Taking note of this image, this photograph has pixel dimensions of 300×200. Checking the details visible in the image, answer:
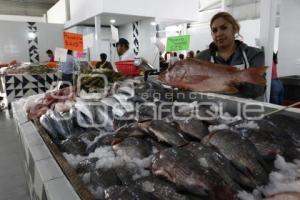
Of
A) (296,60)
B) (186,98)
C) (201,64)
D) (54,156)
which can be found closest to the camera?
(54,156)

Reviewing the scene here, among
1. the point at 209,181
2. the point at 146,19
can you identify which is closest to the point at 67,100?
the point at 209,181

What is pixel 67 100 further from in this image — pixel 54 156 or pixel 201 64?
pixel 201 64

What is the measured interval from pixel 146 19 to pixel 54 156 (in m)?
9.23

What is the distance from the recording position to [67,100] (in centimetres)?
266

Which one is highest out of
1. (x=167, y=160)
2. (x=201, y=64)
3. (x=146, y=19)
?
(x=146, y=19)

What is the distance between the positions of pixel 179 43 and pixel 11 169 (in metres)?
3.01

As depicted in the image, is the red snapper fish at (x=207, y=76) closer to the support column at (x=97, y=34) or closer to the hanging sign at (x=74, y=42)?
the hanging sign at (x=74, y=42)

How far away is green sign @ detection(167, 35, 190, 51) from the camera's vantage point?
3787 mm

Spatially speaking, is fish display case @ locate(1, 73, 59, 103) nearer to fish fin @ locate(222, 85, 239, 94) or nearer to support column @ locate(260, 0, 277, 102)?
support column @ locate(260, 0, 277, 102)

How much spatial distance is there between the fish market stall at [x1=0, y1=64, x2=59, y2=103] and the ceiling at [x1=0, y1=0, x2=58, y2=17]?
556 inches

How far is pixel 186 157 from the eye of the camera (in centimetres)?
114

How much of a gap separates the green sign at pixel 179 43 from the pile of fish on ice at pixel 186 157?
2.07 metres

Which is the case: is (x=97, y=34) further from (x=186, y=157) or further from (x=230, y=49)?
(x=186, y=157)

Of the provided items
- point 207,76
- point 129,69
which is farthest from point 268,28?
point 129,69
